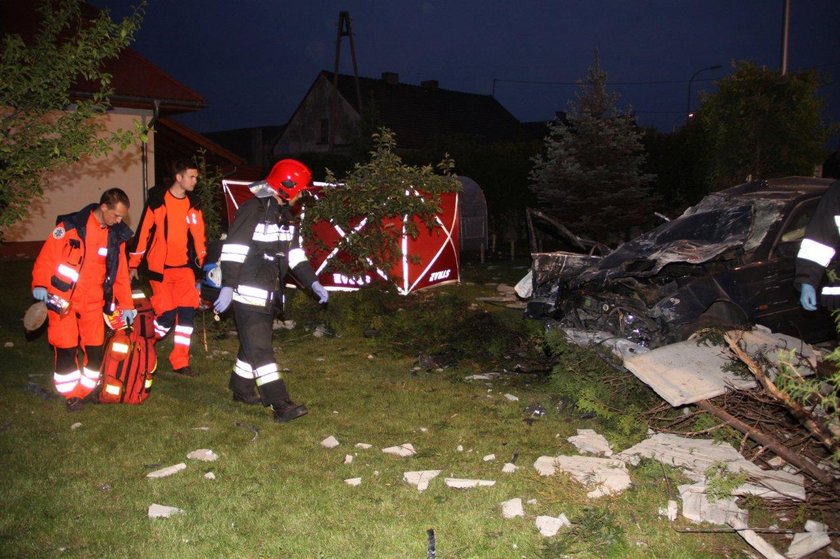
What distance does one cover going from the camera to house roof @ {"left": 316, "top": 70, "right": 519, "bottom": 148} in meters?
32.5

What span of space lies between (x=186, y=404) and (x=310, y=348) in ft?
7.83

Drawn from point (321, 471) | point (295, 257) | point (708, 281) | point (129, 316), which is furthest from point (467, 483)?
point (129, 316)

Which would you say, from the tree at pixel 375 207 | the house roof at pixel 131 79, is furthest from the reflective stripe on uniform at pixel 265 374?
the house roof at pixel 131 79

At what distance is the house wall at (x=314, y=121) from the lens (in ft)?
112

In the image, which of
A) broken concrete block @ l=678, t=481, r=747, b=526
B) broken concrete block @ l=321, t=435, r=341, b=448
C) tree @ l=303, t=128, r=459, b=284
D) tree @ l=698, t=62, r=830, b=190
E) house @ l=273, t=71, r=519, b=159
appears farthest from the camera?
house @ l=273, t=71, r=519, b=159

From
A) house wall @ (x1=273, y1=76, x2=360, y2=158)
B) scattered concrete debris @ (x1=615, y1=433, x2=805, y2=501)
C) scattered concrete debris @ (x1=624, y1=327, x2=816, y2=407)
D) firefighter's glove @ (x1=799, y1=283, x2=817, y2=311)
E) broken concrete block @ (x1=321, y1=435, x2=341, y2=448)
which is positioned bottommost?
broken concrete block @ (x1=321, y1=435, x2=341, y2=448)

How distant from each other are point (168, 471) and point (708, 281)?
4590mm

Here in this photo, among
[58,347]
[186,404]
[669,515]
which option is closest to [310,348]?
[186,404]

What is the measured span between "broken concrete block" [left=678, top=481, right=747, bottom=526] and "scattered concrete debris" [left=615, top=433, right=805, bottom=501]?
0.19 meters

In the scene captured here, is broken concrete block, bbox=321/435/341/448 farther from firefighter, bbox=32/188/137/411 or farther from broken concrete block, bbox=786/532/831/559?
broken concrete block, bbox=786/532/831/559

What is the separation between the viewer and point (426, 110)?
3450 centimetres

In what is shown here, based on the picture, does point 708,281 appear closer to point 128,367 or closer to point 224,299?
point 224,299

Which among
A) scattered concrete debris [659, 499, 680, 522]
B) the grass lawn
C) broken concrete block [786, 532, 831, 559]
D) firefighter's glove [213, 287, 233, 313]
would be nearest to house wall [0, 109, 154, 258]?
the grass lawn

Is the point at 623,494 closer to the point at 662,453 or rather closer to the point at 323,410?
the point at 662,453
